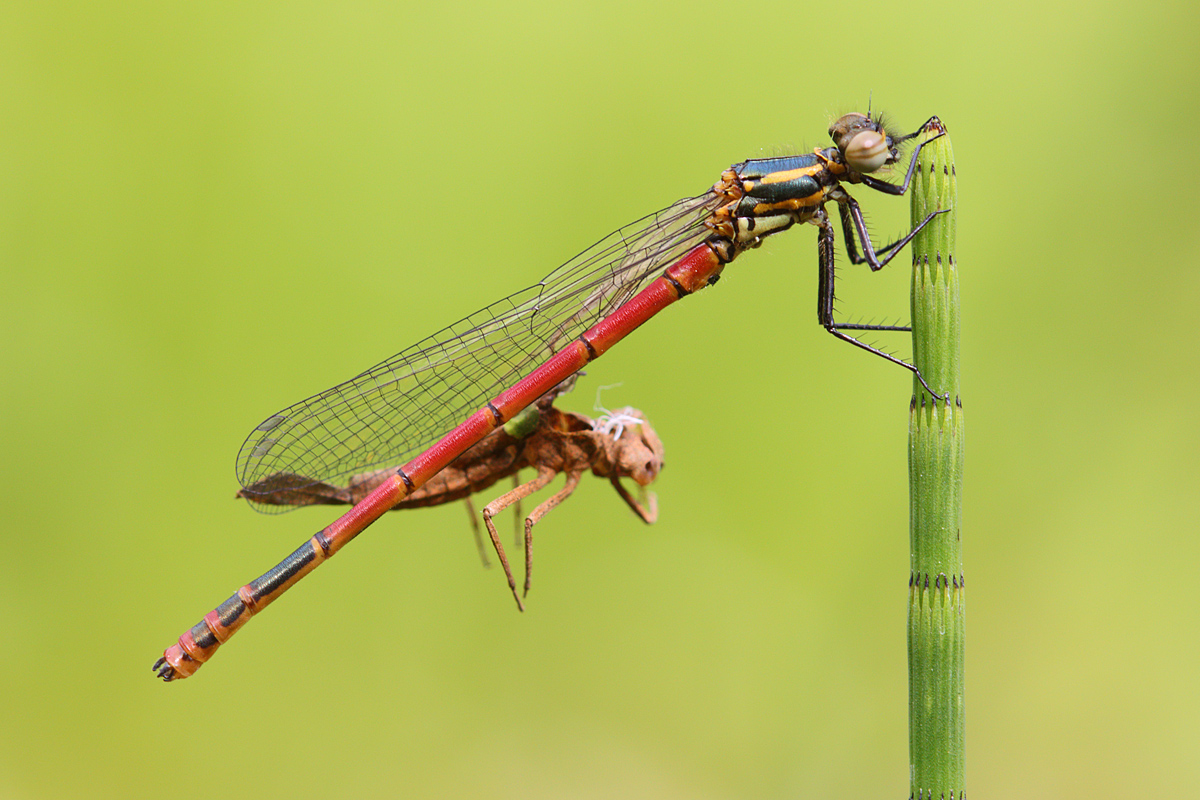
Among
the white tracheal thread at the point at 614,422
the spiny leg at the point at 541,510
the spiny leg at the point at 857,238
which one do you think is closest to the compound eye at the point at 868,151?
the spiny leg at the point at 857,238

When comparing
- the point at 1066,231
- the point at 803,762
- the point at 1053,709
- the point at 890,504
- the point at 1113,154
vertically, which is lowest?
the point at 803,762

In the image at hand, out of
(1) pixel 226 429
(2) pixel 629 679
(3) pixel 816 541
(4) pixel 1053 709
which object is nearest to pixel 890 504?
(3) pixel 816 541

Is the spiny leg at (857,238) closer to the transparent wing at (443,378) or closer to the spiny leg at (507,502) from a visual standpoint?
the transparent wing at (443,378)

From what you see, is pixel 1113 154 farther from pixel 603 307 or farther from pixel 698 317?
pixel 603 307

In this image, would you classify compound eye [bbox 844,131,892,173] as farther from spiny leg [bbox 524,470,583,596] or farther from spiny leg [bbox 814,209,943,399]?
spiny leg [bbox 524,470,583,596]

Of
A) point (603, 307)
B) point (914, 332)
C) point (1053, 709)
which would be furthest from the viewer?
point (1053, 709)

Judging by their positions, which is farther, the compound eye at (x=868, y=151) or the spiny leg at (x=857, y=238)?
the spiny leg at (x=857, y=238)

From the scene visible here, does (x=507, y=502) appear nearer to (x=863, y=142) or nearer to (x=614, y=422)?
(x=614, y=422)
